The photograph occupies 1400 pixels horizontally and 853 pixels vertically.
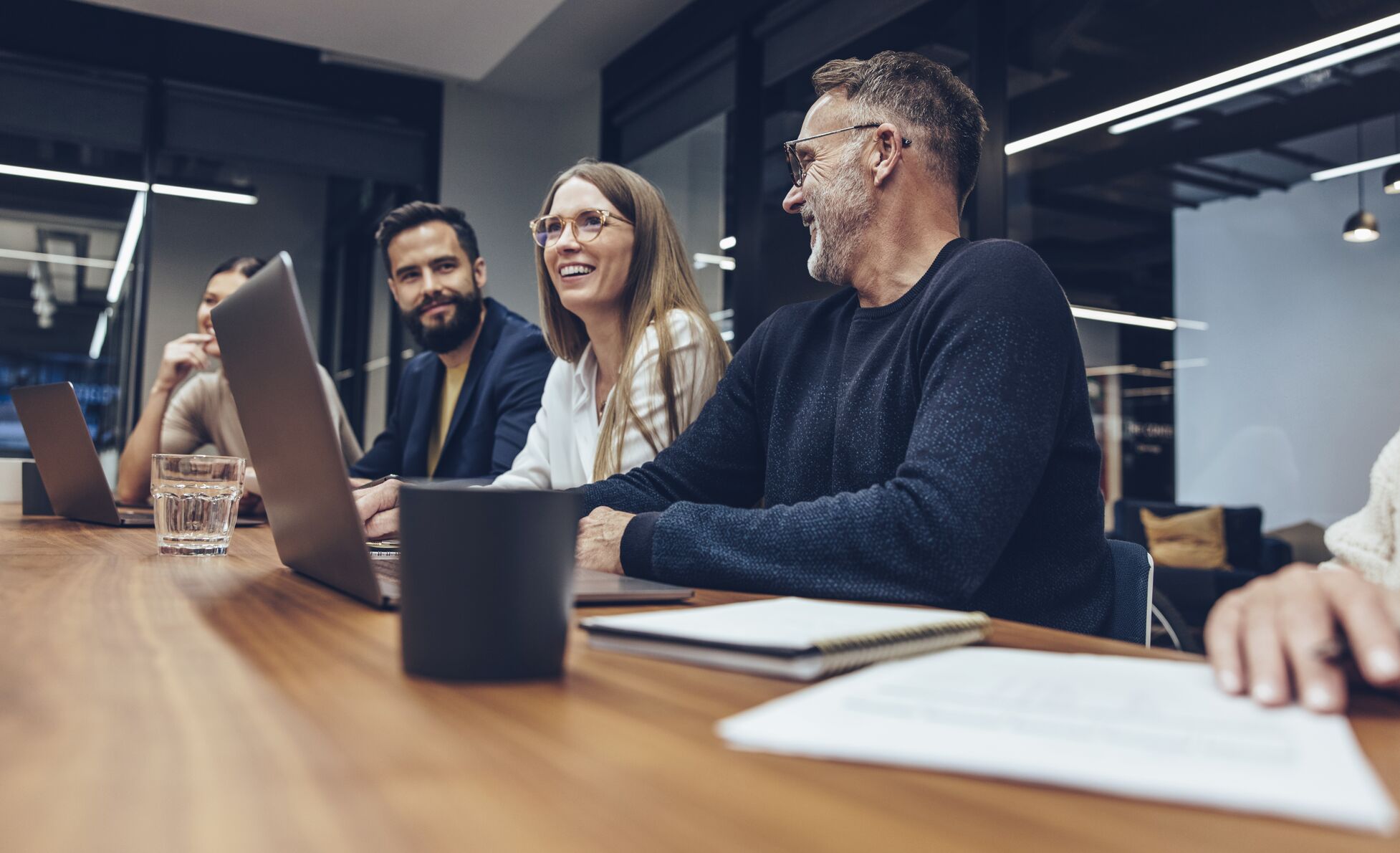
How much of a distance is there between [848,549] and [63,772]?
649 mm

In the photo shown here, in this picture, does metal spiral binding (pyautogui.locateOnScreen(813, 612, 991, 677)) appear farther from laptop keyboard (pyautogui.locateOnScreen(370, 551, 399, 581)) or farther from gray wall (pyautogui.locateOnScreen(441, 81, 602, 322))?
gray wall (pyautogui.locateOnScreen(441, 81, 602, 322))

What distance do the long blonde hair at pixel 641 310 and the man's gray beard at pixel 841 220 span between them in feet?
1.35

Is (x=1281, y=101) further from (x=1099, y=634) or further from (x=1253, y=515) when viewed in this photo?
(x=1099, y=634)

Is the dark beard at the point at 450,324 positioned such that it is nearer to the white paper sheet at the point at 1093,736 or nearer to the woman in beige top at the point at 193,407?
the woman in beige top at the point at 193,407

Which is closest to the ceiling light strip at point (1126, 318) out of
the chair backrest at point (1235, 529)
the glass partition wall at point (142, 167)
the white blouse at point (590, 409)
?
the chair backrest at point (1235, 529)

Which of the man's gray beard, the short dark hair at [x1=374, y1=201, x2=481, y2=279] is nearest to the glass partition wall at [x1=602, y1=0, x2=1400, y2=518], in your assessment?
the short dark hair at [x1=374, y1=201, x2=481, y2=279]

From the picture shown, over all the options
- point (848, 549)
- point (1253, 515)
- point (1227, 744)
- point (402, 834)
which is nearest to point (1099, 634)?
point (848, 549)

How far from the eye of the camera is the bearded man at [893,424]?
0.89m

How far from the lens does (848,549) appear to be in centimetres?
88

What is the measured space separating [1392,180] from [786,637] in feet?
16.1

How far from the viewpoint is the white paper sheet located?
12.4 inches

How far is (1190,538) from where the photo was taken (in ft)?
18.7

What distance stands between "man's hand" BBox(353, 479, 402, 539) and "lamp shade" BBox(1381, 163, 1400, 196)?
4549 millimetres

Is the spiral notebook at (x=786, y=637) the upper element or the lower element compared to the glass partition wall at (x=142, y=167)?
lower
